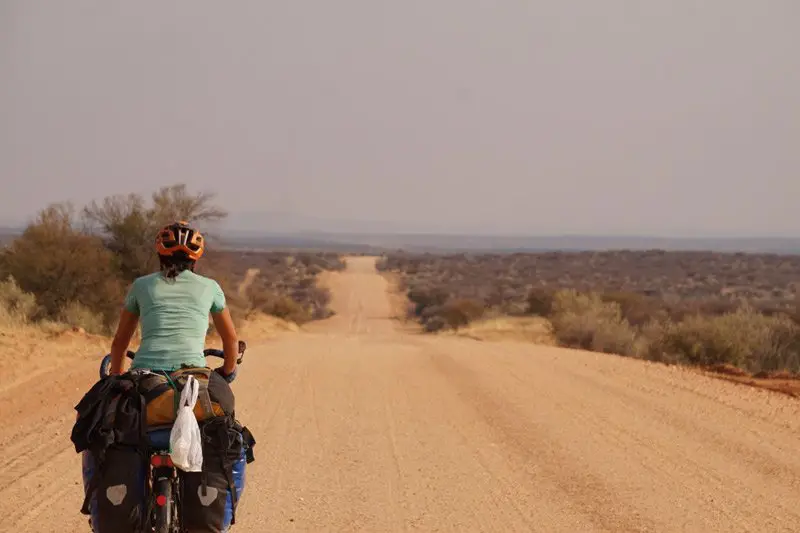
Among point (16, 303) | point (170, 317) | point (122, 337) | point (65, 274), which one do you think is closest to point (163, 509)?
point (170, 317)

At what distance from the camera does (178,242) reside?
555cm

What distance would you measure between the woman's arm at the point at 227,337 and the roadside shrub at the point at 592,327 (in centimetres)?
2081

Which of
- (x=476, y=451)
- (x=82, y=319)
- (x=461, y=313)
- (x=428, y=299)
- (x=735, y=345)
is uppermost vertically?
(x=476, y=451)

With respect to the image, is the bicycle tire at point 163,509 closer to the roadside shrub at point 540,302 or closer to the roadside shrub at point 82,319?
the roadside shrub at point 82,319

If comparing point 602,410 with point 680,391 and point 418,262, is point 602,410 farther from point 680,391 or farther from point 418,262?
point 418,262

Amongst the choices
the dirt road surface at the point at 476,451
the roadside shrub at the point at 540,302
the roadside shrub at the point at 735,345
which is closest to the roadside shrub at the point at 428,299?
the roadside shrub at the point at 540,302

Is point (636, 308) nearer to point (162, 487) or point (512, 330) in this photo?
point (512, 330)

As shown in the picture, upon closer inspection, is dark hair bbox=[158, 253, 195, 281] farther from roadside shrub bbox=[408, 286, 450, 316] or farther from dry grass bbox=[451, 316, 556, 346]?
roadside shrub bbox=[408, 286, 450, 316]

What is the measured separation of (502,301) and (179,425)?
4675 cm

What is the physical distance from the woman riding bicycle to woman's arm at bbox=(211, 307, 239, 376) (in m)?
0.04

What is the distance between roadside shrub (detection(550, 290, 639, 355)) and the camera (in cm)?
2672

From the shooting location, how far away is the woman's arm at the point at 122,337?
5.66 m

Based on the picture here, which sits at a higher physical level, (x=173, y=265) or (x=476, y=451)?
(x=173, y=265)

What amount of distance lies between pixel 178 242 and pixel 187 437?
1163 mm
